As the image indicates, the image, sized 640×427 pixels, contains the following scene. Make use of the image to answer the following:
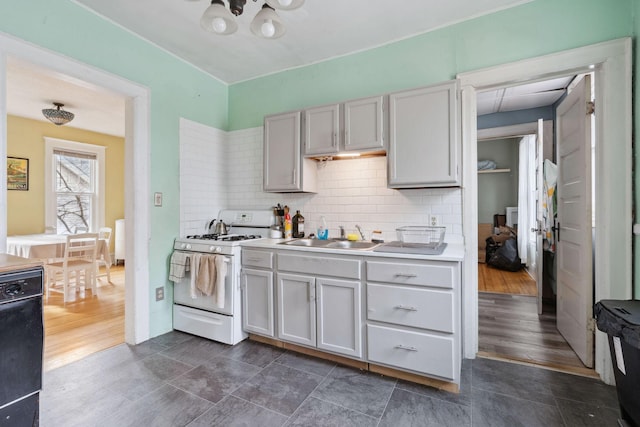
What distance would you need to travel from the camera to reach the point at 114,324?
3.11 metres

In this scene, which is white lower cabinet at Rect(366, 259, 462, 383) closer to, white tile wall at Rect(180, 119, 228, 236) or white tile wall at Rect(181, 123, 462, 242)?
white tile wall at Rect(181, 123, 462, 242)

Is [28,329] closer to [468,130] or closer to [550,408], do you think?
[550,408]

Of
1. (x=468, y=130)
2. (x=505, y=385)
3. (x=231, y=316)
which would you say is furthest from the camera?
(x=231, y=316)

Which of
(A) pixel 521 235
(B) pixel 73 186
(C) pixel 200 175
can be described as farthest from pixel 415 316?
(B) pixel 73 186

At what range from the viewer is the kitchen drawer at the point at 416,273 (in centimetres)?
189

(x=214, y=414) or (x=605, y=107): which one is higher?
(x=605, y=107)

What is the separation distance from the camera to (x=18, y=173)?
484 centimetres

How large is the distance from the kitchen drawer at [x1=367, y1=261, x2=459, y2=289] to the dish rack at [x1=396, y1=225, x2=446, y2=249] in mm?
421

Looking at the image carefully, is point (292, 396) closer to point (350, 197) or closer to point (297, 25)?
point (350, 197)

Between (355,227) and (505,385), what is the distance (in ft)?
5.28

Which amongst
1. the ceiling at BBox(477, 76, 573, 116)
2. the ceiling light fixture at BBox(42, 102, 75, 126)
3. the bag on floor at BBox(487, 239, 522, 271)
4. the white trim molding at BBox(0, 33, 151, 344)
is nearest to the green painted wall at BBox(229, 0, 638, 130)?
the ceiling at BBox(477, 76, 573, 116)

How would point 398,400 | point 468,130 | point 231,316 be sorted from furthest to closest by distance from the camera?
1. point 231,316
2. point 468,130
3. point 398,400

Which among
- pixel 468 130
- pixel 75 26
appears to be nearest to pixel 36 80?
pixel 75 26

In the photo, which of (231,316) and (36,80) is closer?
(231,316)
